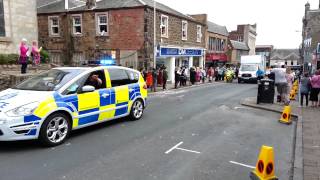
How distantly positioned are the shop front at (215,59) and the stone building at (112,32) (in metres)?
16.0

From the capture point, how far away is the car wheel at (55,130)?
20.4ft

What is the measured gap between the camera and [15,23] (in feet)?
55.2

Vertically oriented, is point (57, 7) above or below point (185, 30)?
above

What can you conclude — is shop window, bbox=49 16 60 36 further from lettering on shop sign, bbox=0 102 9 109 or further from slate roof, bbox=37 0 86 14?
lettering on shop sign, bbox=0 102 9 109

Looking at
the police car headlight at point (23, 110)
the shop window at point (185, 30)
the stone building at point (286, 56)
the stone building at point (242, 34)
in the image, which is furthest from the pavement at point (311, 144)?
the stone building at point (286, 56)

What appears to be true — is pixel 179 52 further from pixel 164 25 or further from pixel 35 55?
pixel 35 55

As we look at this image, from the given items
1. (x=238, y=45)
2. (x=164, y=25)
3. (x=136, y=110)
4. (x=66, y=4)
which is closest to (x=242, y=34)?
(x=238, y=45)

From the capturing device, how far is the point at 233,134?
7875mm

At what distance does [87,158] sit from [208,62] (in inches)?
1594

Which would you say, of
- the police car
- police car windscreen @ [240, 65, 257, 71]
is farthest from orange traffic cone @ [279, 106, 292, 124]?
police car windscreen @ [240, 65, 257, 71]

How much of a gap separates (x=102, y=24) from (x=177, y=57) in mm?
7818

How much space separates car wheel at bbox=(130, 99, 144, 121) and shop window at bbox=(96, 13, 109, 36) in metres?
15.9

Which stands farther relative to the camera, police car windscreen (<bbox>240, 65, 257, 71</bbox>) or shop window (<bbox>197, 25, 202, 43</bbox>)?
shop window (<bbox>197, 25, 202, 43</bbox>)

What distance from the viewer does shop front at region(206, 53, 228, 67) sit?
44.3 metres
